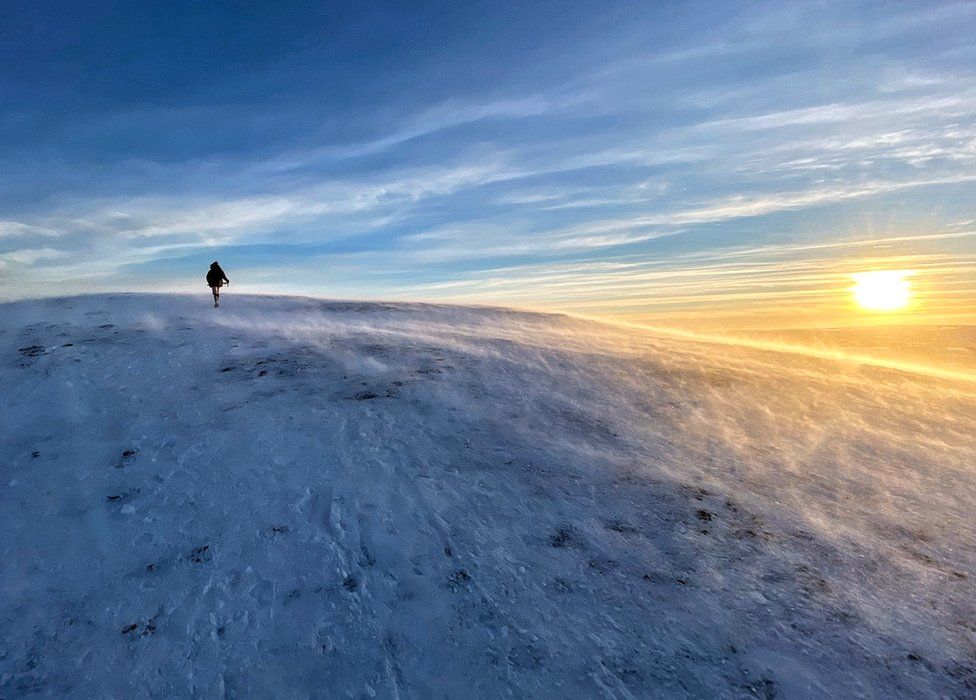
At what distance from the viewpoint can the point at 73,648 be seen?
5.09 metres

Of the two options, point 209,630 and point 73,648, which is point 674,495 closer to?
point 209,630

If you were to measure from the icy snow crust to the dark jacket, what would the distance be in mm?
7592

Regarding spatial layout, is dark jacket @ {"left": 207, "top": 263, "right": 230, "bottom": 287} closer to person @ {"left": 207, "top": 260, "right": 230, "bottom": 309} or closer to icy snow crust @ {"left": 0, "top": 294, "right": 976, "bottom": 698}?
person @ {"left": 207, "top": 260, "right": 230, "bottom": 309}

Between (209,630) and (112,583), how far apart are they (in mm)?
1552

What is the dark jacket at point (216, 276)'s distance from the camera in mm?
20062

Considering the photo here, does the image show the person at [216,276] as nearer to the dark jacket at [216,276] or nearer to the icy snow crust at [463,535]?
the dark jacket at [216,276]

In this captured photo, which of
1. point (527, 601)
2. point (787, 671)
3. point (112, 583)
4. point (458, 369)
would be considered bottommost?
point (787, 671)

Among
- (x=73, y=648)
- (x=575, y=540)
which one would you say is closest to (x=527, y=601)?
(x=575, y=540)

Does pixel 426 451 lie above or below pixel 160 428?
below

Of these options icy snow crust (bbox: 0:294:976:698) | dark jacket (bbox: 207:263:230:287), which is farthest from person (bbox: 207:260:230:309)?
icy snow crust (bbox: 0:294:976:698)

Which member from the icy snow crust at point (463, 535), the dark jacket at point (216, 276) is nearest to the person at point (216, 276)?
the dark jacket at point (216, 276)

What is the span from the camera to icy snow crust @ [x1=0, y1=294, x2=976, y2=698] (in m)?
5.01

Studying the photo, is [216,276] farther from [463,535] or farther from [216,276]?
[463,535]

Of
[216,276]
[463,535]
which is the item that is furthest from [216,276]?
[463,535]
